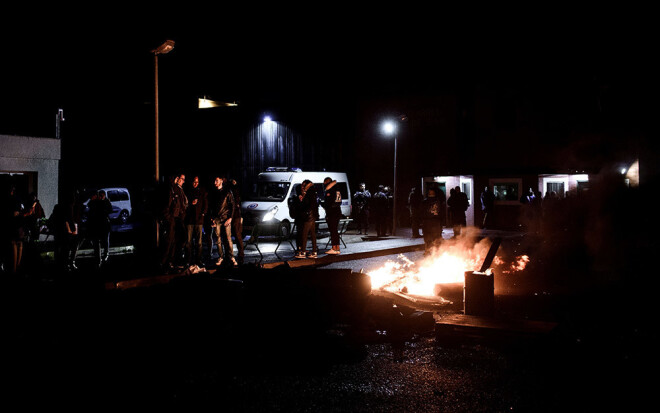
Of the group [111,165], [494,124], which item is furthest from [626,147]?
[111,165]

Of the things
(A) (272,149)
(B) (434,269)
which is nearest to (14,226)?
(B) (434,269)

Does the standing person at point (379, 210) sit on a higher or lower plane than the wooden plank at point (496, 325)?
higher

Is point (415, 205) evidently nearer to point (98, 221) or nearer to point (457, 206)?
point (457, 206)

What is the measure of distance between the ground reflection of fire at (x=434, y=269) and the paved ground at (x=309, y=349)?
1.13m

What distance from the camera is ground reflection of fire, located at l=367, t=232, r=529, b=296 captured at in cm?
921

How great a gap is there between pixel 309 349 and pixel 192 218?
5814mm

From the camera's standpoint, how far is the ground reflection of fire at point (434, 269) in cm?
921

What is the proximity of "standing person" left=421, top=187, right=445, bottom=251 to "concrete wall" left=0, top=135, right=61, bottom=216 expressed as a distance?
19.0 m

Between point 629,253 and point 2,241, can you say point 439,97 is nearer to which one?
point 629,253

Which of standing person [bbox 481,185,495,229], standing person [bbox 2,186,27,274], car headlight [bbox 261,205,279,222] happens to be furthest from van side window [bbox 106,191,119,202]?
standing person [bbox 481,185,495,229]

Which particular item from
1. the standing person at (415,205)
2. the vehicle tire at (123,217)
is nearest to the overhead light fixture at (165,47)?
the standing person at (415,205)

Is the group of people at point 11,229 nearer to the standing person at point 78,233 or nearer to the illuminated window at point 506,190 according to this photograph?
the standing person at point 78,233

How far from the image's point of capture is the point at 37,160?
24.5 m

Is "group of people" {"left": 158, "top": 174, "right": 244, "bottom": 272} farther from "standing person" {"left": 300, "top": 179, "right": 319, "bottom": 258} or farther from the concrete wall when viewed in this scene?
the concrete wall
